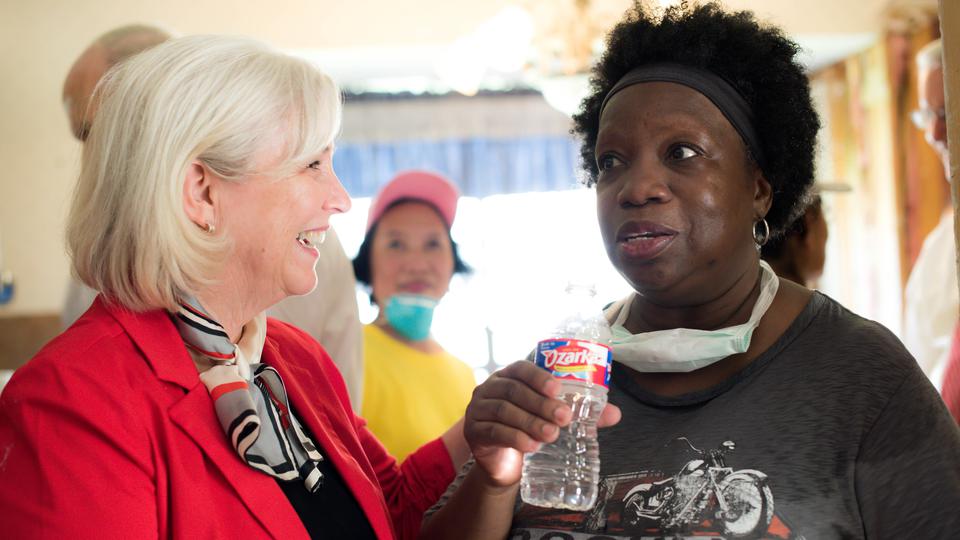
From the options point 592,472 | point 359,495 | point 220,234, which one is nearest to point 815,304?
point 592,472

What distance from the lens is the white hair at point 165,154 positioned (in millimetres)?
1458

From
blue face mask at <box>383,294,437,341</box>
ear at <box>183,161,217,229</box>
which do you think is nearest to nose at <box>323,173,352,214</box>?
ear at <box>183,161,217,229</box>

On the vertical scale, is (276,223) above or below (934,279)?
above

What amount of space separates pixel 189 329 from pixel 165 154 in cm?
27

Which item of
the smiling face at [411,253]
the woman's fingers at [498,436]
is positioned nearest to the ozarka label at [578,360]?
the woman's fingers at [498,436]

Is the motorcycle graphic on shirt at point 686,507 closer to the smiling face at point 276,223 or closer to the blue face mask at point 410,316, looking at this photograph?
the smiling face at point 276,223

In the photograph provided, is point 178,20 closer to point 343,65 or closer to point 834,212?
point 343,65

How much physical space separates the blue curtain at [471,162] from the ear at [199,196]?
632 cm

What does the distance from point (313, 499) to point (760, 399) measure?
718 mm

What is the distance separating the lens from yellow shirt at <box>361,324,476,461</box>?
124 inches

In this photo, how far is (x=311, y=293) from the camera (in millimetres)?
2770

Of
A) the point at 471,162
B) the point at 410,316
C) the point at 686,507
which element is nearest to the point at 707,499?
the point at 686,507

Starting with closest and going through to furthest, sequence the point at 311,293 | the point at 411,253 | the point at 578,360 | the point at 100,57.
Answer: the point at 578,360 < the point at 100,57 < the point at 311,293 < the point at 411,253

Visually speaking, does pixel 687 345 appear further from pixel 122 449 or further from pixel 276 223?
pixel 122 449
